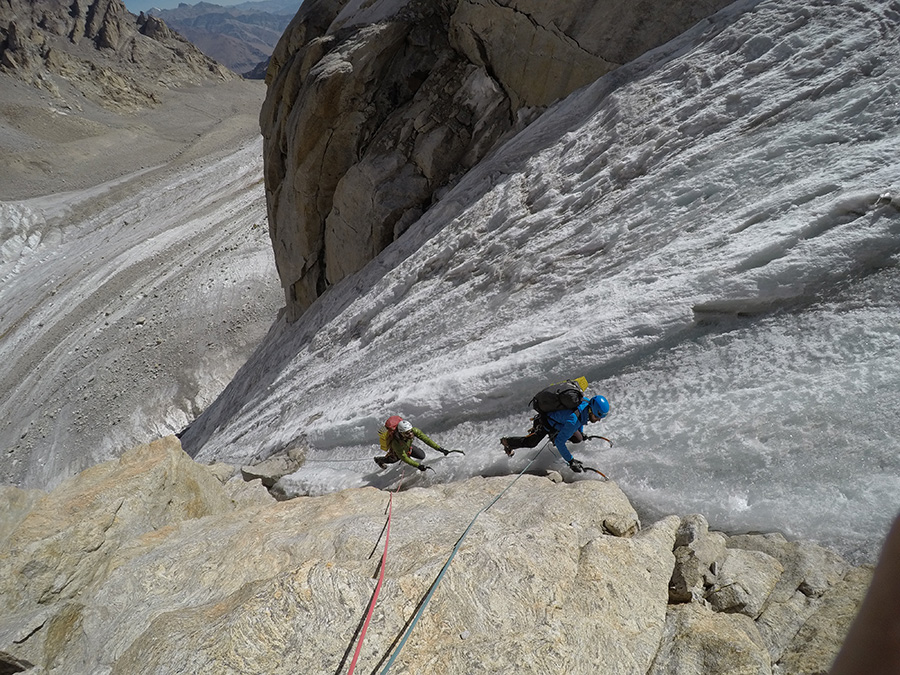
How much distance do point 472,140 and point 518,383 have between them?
321 inches

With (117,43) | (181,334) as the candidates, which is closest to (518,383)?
(181,334)

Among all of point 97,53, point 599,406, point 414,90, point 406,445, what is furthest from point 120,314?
point 97,53

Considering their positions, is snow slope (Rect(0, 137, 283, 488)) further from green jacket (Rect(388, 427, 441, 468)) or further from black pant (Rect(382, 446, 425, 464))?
green jacket (Rect(388, 427, 441, 468))

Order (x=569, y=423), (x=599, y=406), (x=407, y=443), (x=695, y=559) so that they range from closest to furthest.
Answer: (x=695, y=559), (x=599, y=406), (x=569, y=423), (x=407, y=443)

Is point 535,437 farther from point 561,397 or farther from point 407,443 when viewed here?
point 407,443

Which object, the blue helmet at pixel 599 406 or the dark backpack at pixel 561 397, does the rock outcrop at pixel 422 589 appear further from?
the dark backpack at pixel 561 397

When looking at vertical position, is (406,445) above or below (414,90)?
below

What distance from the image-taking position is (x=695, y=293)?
6730mm

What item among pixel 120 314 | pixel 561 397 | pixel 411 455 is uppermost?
pixel 561 397

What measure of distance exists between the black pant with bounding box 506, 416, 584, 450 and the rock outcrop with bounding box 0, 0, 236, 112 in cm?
7301

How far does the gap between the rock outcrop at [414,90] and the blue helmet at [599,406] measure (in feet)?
27.3

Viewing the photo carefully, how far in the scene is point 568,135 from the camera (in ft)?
33.7

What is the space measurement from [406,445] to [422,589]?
13.3 feet

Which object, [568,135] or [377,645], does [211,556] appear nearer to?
[377,645]
